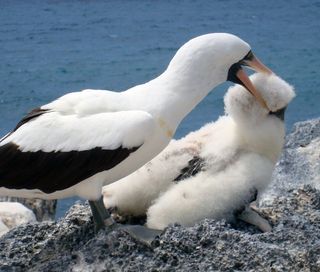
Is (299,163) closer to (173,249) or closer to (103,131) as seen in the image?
(103,131)

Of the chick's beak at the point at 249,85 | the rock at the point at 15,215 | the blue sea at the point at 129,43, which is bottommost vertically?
the blue sea at the point at 129,43

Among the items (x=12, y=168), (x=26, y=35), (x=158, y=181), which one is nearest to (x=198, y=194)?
(x=158, y=181)

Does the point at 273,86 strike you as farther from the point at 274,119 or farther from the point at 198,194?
the point at 198,194

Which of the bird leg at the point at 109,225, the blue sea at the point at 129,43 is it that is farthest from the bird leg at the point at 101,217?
the blue sea at the point at 129,43

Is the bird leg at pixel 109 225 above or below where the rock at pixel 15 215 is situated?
above

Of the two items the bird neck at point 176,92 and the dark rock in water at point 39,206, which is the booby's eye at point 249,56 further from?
the dark rock in water at point 39,206

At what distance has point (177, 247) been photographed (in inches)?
140

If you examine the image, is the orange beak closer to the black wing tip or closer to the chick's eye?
the chick's eye

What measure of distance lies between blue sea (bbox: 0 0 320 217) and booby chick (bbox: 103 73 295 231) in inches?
269

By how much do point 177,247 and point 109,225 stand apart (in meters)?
0.41

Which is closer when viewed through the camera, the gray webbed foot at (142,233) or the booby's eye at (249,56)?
the gray webbed foot at (142,233)

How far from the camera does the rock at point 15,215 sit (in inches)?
257

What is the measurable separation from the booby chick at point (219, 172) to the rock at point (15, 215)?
2.31 meters

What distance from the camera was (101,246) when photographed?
3619 millimetres
